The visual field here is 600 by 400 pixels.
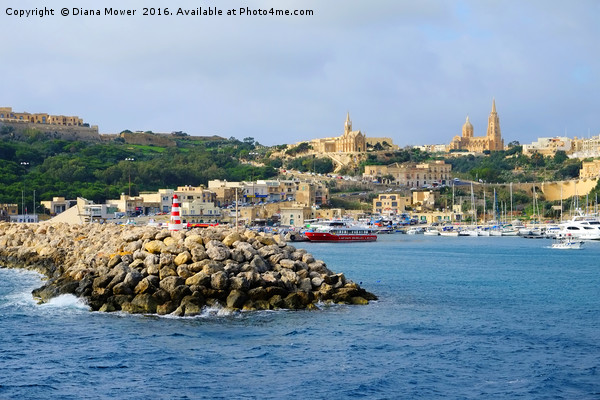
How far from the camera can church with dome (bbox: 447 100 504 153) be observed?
150500 millimetres

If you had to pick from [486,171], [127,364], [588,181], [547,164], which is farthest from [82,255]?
[547,164]

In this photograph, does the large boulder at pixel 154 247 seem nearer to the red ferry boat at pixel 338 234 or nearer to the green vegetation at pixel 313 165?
the red ferry boat at pixel 338 234

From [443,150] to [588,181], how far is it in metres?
62.9

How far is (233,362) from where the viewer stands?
1566 cm

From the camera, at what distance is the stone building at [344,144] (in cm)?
12138

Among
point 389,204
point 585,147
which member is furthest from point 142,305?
point 585,147

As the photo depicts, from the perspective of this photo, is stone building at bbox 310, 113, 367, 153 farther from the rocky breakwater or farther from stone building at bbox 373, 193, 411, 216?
the rocky breakwater

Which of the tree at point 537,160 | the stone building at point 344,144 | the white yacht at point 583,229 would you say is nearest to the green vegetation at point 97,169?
the stone building at point 344,144

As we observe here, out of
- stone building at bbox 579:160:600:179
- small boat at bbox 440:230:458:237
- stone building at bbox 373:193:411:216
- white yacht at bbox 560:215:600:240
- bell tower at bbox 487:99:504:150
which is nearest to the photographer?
white yacht at bbox 560:215:600:240

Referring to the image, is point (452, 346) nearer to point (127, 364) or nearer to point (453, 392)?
point (453, 392)

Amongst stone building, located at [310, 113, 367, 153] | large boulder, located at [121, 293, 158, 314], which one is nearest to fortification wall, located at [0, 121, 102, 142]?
stone building, located at [310, 113, 367, 153]

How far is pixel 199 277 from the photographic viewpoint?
20.5 metres

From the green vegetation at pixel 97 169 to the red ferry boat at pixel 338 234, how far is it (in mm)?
23470

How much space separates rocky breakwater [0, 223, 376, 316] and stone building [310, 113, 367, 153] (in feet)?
317
